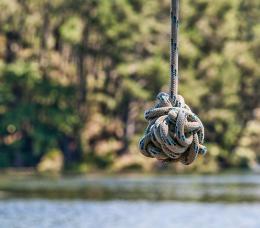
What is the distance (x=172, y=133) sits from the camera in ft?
28.2

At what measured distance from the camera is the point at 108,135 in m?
63.1

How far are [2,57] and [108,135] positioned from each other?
7675 millimetres

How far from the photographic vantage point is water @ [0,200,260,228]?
28.4m

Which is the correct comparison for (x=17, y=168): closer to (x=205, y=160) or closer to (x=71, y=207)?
(x=205, y=160)

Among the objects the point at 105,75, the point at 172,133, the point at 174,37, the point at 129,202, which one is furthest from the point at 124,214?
the point at 105,75

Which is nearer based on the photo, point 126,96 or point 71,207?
point 71,207

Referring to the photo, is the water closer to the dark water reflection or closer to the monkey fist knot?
the dark water reflection

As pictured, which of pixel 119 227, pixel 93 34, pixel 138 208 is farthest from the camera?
pixel 93 34

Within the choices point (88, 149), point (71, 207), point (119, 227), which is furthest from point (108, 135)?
point (119, 227)

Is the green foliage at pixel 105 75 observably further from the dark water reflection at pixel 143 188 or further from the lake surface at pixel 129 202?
the lake surface at pixel 129 202

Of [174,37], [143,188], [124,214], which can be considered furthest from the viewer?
[143,188]

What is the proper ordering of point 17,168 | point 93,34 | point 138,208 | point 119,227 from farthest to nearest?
1. point 93,34
2. point 17,168
3. point 138,208
4. point 119,227

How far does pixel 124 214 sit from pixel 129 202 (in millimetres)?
4862

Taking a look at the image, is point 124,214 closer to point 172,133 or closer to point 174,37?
point 172,133
